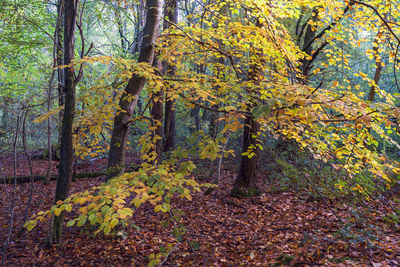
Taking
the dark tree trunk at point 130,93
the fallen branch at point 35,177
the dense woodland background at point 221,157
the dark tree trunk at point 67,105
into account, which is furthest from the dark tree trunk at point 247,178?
the fallen branch at point 35,177

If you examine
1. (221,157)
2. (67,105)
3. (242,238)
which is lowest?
(242,238)

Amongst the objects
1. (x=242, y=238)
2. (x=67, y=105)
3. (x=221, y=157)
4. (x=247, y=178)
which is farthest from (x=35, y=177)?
(x=221, y=157)

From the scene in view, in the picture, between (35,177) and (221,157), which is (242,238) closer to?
(221,157)

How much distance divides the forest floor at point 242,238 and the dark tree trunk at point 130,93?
1.55 meters

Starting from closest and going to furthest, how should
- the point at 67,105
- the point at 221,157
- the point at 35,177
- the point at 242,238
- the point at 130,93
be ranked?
the point at 221,157, the point at 67,105, the point at 130,93, the point at 242,238, the point at 35,177

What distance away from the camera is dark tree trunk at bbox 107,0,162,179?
4.20 m

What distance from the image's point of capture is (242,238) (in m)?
4.71

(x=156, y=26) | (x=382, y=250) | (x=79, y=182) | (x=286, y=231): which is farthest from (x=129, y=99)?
(x=79, y=182)

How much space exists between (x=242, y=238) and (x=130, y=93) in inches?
136

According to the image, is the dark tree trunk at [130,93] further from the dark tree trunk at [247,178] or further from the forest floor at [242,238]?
the dark tree trunk at [247,178]

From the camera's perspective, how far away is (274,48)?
3.85 metres

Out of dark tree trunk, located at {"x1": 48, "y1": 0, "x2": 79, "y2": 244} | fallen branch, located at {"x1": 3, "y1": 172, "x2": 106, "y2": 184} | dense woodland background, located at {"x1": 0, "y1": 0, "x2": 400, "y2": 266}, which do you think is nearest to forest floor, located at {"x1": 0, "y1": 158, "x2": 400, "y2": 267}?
dense woodland background, located at {"x1": 0, "y1": 0, "x2": 400, "y2": 266}

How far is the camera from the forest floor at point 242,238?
11.9 ft

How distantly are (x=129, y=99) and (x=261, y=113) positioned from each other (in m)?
2.61
